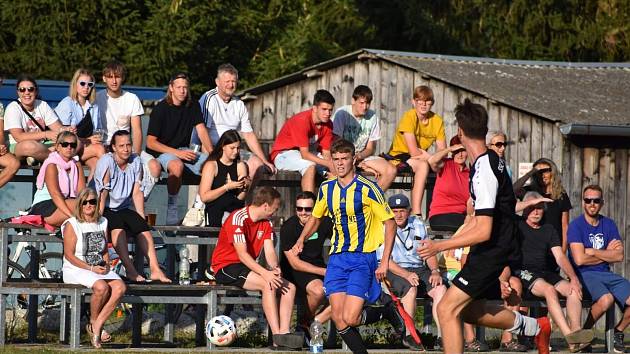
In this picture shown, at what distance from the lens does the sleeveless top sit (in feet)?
44.3

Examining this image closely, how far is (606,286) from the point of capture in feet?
50.9

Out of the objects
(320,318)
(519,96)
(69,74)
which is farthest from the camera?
(69,74)

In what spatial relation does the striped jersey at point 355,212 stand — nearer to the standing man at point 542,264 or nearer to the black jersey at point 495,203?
the black jersey at point 495,203

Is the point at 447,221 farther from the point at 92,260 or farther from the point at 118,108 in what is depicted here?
the point at 92,260

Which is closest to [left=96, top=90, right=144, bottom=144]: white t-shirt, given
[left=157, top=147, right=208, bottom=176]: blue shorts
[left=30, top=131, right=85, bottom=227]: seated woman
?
[left=157, top=147, right=208, bottom=176]: blue shorts

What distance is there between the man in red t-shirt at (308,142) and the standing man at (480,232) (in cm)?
438

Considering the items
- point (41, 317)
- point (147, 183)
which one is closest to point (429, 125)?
point (147, 183)

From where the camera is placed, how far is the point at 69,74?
93.6 feet

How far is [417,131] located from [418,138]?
94mm

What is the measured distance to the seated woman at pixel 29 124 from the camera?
14.3 meters

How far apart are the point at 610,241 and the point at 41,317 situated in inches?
259

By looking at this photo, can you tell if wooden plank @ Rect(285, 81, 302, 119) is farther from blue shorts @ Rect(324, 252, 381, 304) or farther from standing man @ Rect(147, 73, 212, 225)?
blue shorts @ Rect(324, 252, 381, 304)

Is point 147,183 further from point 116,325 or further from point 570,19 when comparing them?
point 570,19

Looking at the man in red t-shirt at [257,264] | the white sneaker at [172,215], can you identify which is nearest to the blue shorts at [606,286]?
the man in red t-shirt at [257,264]
